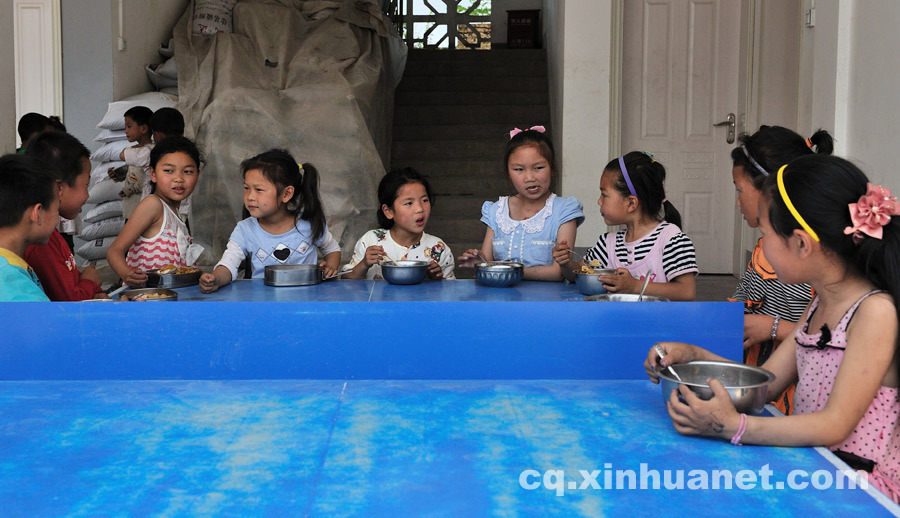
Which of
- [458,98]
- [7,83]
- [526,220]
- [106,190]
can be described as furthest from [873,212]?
[458,98]

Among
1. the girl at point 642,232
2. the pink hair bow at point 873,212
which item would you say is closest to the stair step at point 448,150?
the girl at point 642,232

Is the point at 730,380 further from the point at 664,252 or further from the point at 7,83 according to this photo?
the point at 7,83

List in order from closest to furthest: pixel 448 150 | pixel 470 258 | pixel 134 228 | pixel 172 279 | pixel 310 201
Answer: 1. pixel 172 279
2. pixel 470 258
3. pixel 134 228
4. pixel 310 201
5. pixel 448 150

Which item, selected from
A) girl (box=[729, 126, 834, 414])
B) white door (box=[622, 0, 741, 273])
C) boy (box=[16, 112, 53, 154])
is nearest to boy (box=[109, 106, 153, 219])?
boy (box=[16, 112, 53, 154])

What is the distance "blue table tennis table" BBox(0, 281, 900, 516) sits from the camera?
1.27 metres

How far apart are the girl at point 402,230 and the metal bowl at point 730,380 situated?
1807 millimetres

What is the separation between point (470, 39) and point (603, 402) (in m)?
11.9

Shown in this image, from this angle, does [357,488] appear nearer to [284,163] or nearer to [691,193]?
[284,163]

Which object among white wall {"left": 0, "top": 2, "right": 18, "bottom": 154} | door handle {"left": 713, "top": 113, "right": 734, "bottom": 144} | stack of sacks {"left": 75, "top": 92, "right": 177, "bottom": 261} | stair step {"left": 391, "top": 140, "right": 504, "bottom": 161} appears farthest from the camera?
stair step {"left": 391, "top": 140, "right": 504, "bottom": 161}

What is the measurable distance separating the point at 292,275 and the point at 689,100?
186 inches

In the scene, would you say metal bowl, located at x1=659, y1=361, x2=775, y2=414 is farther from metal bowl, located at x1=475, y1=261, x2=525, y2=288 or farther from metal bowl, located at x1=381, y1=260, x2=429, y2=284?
metal bowl, located at x1=381, y1=260, x2=429, y2=284

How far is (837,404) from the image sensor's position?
1.53 meters

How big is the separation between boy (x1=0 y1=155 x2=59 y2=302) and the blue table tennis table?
46 centimetres

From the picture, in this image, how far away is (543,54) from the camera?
927 cm
